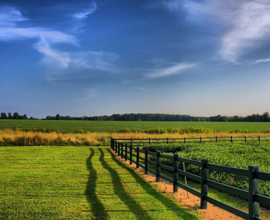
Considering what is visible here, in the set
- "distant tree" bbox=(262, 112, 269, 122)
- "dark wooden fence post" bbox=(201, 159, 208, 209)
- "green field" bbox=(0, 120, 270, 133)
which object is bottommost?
"green field" bbox=(0, 120, 270, 133)

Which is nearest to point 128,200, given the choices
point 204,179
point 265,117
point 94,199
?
point 94,199

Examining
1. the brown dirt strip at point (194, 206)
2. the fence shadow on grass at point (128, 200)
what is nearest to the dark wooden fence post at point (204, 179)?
the brown dirt strip at point (194, 206)

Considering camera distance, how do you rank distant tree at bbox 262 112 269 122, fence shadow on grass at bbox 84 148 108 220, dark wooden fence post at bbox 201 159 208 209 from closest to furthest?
1. fence shadow on grass at bbox 84 148 108 220
2. dark wooden fence post at bbox 201 159 208 209
3. distant tree at bbox 262 112 269 122

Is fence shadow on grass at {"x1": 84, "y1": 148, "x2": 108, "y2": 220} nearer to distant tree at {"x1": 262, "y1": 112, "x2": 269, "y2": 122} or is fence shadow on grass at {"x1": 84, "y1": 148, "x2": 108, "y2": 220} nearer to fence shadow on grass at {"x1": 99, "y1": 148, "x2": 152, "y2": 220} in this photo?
fence shadow on grass at {"x1": 99, "y1": 148, "x2": 152, "y2": 220}

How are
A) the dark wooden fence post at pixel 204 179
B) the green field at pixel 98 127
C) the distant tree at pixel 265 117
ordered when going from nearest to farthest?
the dark wooden fence post at pixel 204 179 < the green field at pixel 98 127 < the distant tree at pixel 265 117

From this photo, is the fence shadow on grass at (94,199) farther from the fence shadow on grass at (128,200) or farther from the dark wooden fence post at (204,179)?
the dark wooden fence post at (204,179)

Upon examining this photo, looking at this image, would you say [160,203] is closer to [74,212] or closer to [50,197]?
[74,212]

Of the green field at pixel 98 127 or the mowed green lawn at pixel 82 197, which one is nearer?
the mowed green lawn at pixel 82 197

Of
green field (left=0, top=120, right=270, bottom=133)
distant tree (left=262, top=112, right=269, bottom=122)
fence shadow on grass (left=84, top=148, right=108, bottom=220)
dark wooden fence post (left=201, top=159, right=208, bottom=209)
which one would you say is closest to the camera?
fence shadow on grass (left=84, top=148, right=108, bottom=220)

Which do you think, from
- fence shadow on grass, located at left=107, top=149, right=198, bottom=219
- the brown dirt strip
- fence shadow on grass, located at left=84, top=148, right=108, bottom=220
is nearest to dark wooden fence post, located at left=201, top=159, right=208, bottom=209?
the brown dirt strip

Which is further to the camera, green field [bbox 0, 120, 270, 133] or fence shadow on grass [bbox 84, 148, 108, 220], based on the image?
green field [bbox 0, 120, 270, 133]

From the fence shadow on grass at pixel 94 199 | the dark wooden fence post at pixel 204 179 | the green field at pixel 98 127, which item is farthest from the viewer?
the green field at pixel 98 127

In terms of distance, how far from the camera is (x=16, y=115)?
644 ft

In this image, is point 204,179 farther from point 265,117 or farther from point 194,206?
point 265,117
